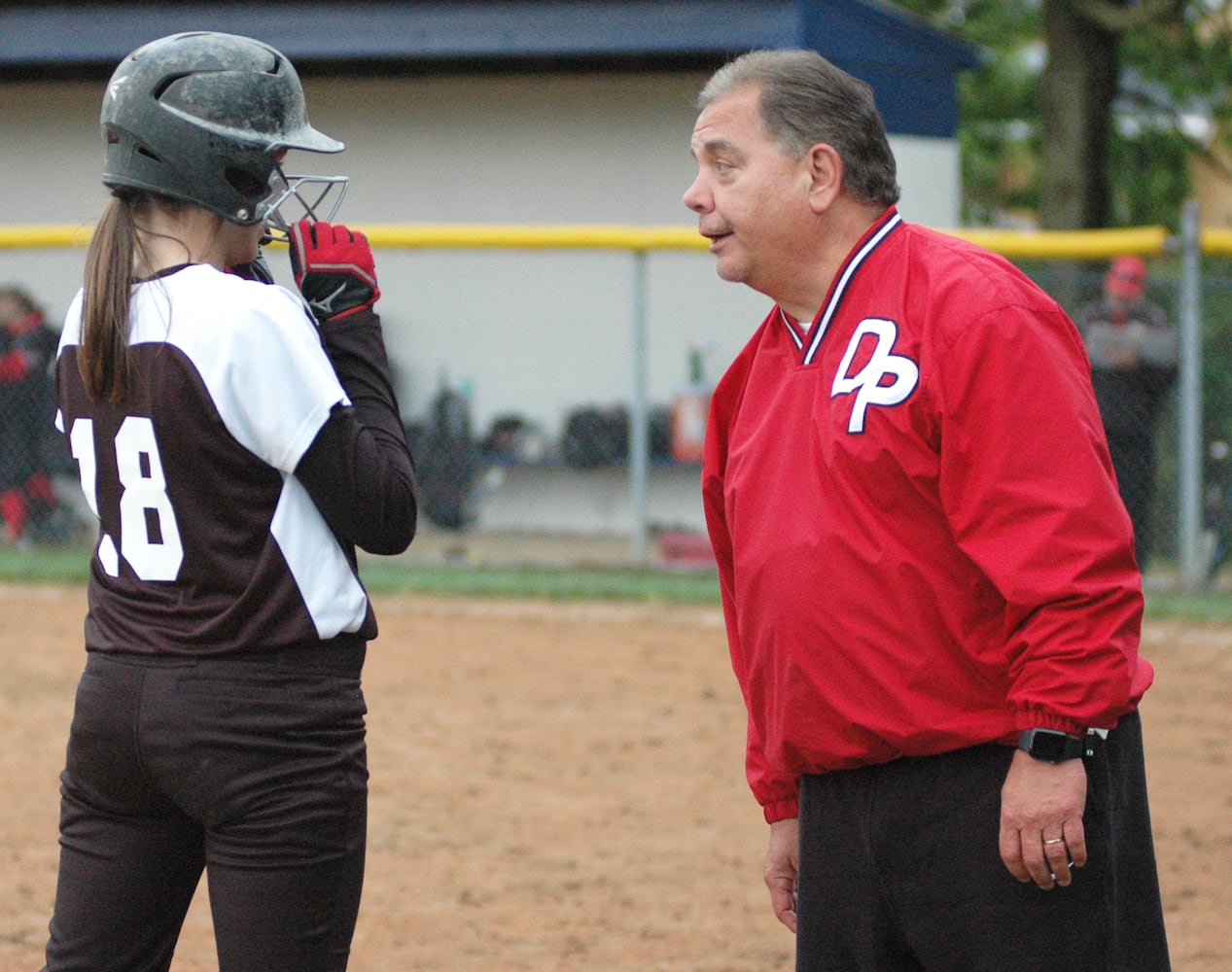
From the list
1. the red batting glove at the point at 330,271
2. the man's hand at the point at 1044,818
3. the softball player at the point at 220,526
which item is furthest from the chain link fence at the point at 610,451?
the softball player at the point at 220,526

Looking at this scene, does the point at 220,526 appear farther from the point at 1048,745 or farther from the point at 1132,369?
the point at 1132,369

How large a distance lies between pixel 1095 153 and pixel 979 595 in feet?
42.0

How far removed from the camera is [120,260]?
8.17 feet

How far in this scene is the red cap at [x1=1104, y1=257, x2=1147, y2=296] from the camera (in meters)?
9.95

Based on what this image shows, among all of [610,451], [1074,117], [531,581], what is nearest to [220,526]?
[531,581]

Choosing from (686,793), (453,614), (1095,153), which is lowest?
(453,614)

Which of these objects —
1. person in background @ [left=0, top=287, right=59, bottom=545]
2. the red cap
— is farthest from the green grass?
the red cap

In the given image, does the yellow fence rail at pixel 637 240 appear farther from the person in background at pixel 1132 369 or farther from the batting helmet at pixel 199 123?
the batting helmet at pixel 199 123

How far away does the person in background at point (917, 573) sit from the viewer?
7.64 ft

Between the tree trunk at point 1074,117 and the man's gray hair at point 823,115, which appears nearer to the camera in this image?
the man's gray hair at point 823,115

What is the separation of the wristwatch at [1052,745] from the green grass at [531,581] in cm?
747

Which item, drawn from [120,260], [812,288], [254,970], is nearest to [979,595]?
[812,288]

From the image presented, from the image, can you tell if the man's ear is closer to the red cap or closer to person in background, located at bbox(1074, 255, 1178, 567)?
person in background, located at bbox(1074, 255, 1178, 567)

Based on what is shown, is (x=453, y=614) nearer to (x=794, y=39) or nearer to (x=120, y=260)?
(x=794, y=39)
